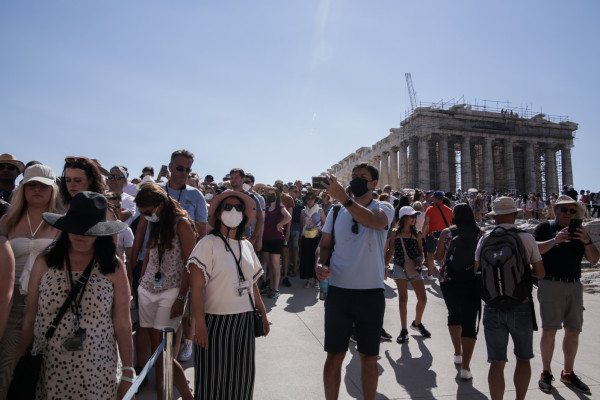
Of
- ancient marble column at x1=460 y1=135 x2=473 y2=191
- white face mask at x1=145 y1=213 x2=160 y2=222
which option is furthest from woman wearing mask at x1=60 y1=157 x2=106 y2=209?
ancient marble column at x1=460 y1=135 x2=473 y2=191

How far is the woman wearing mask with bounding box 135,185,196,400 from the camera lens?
3.35m

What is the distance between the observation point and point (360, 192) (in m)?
→ 3.49

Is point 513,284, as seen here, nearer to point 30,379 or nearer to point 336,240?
point 336,240

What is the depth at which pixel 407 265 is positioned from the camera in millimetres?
5574

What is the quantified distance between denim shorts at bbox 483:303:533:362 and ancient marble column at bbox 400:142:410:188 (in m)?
41.7

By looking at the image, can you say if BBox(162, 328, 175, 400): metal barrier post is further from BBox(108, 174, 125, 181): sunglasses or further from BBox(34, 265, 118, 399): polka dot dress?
BBox(108, 174, 125, 181): sunglasses

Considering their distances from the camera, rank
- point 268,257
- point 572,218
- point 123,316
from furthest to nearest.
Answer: point 268,257, point 572,218, point 123,316

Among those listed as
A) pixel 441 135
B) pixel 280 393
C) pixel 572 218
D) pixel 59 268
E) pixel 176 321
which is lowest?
pixel 280 393

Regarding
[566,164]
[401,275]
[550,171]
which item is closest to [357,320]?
[401,275]

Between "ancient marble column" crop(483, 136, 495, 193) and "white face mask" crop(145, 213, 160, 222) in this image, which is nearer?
"white face mask" crop(145, 213, 160, 222)

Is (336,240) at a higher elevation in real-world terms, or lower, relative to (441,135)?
lower

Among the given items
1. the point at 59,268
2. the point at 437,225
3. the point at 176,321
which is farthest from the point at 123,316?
the point at 437,225

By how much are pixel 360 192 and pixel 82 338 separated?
8.09 feet

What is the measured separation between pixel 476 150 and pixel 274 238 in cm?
4829
